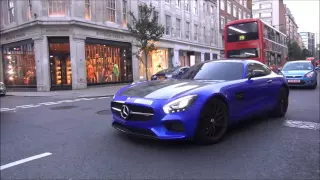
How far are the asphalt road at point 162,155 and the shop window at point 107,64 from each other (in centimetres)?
1662

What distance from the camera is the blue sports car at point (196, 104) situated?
13.4 feet

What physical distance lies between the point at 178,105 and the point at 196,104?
0.91 ft

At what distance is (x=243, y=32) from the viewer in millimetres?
18172

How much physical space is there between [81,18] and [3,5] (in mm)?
8912

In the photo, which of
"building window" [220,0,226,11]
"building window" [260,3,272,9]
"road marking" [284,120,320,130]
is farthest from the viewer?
"building window" [260,3,272,9]

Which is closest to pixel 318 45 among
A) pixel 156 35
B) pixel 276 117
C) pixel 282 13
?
pixel 282 13

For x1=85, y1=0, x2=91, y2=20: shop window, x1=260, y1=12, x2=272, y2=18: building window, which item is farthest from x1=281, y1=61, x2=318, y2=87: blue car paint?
x1=260, y1=12, x2=272, y2=18: building window

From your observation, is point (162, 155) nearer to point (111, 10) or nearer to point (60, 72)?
point (60, 72)

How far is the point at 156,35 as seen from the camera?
66.4ft

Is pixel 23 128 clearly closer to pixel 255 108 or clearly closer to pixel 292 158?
pixel 255 108

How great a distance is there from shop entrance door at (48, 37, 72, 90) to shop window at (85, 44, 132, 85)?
1.54 meters

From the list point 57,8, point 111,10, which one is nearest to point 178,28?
point 111,10

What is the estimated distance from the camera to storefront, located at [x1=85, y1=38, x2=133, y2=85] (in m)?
22.1

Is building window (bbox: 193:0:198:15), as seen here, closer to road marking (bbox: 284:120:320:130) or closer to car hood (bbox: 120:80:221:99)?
road marking (bbox: 284:120:320:130)
